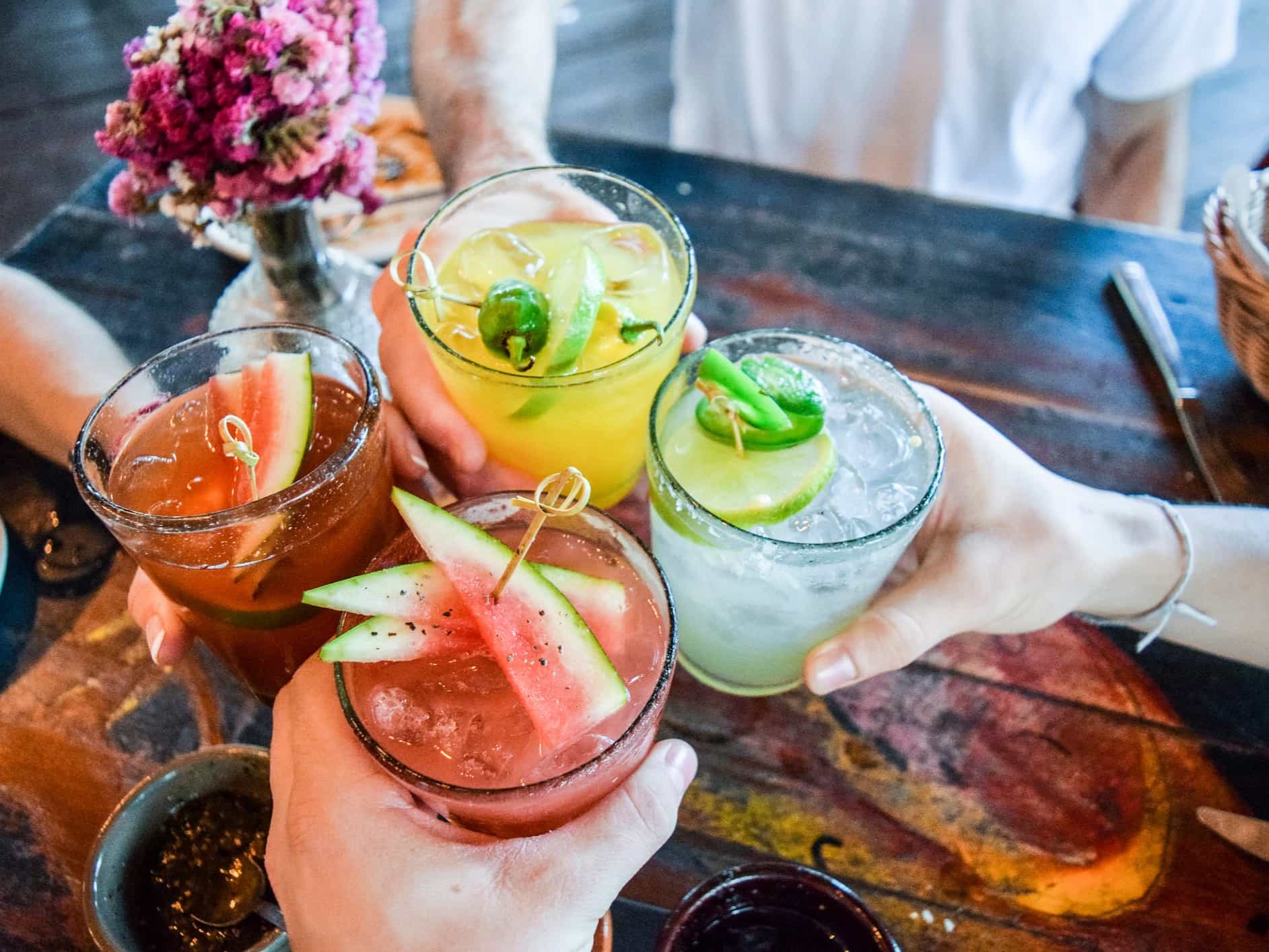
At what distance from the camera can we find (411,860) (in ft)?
3.16

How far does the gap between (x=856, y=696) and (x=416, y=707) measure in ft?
2.52

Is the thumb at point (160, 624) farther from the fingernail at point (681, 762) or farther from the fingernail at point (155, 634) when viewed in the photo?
the fingernail at point (681, 762)

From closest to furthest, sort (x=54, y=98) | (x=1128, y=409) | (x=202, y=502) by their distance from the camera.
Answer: (x=202, y=502) < (x=1128, y=409) < (x=54, y=98)

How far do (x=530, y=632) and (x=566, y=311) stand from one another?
546 millimetres

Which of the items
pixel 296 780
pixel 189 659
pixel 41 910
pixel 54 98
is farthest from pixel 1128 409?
pixel 54 98

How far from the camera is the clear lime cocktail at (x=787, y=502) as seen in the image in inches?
46.6

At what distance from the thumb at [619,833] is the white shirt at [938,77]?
1798 mm

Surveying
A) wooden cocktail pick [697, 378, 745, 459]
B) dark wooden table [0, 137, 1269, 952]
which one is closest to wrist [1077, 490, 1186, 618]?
dark wooden table [0, 137, 1269, 952]

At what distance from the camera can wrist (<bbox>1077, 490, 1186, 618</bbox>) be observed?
1408mm

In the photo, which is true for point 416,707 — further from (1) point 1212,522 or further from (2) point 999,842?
(1) point 1212,522

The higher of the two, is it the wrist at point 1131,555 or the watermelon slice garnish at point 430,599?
the watermelon slice garnish at point 430,599

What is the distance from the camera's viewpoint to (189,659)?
4.84 feet

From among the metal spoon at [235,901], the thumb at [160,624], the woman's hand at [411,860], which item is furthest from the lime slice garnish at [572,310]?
the metal spoon at [235,901]

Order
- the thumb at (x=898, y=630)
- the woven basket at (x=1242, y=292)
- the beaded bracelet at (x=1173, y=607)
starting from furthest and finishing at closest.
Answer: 1. the woven basket at (x=1242, y=292)
2. the beaded bracelet at (x=1173, y=607)
3. the thumb at (x=898, y=630)
